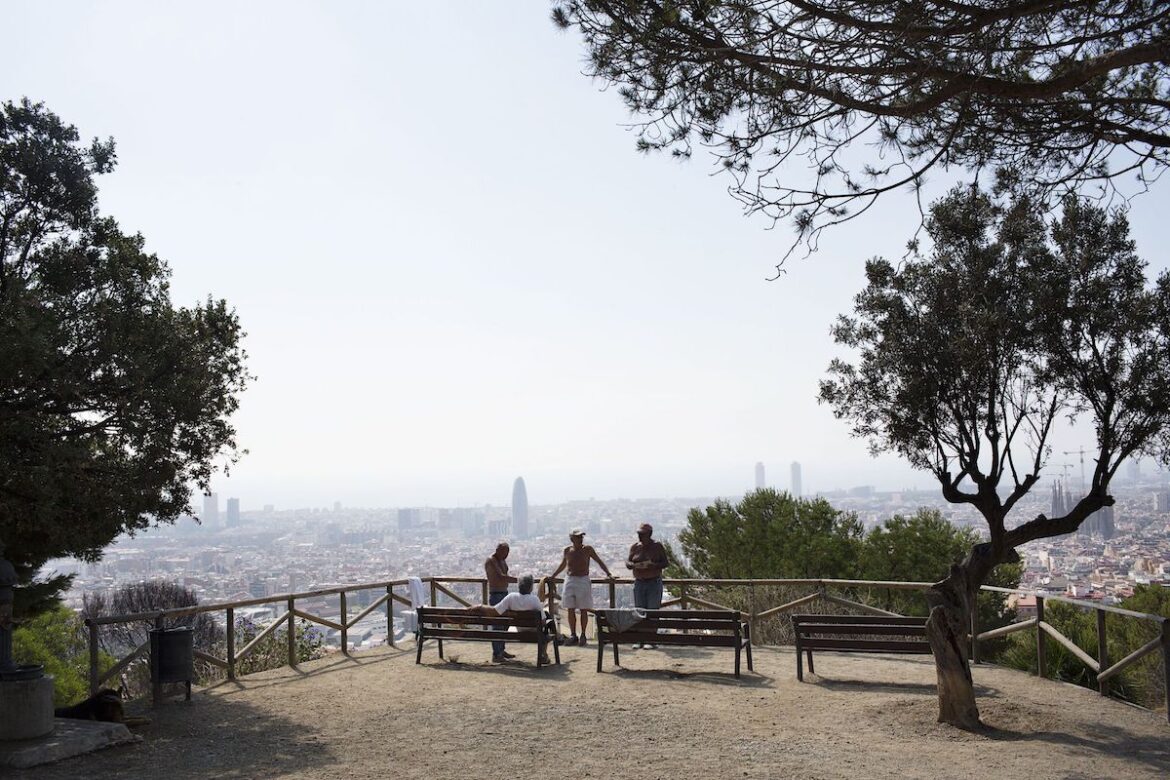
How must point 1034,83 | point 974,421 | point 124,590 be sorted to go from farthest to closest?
point 124,590 < point 974,421 < point 1034,83

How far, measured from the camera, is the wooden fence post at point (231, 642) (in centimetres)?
1006

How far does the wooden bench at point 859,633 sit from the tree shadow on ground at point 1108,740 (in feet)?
4.45

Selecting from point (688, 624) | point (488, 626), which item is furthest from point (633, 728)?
A: point (488, 626)

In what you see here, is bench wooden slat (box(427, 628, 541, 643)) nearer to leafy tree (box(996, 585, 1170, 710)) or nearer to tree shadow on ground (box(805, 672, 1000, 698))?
tree shadow on ground (box(805, 672, 1000, 698))

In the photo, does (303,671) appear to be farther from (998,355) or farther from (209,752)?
(998,355)

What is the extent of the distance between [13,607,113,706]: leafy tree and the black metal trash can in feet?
22.1

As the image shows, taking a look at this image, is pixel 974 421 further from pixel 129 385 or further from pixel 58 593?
pixel 58 593

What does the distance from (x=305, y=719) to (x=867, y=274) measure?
6.81 meters

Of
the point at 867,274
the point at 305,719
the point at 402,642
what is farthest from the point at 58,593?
the point at 867,274

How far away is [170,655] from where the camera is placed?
29.8 ft

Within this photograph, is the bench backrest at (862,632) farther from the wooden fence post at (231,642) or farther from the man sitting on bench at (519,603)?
the wooden fence post at (231,642)

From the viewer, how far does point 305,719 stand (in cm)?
854

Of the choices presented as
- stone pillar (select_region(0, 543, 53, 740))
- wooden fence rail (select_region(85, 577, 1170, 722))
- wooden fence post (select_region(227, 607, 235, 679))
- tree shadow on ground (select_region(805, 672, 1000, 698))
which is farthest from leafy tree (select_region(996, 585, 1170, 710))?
stone pillar (select_region(0, 543, 53, 740))

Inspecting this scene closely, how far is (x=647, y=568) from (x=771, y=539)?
1097 centimetres
